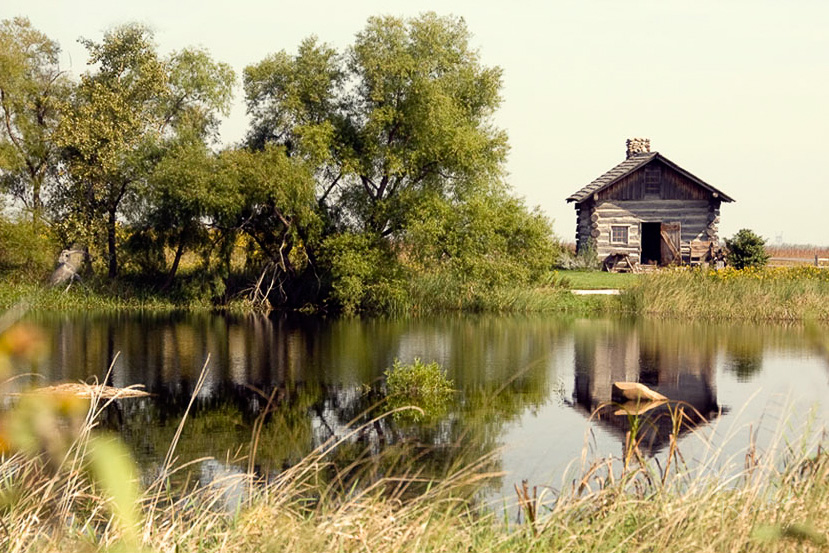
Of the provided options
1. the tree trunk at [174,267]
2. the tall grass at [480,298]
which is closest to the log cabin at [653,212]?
the tall grass at [480,298]

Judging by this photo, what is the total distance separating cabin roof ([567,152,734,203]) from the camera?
42406 millimetres

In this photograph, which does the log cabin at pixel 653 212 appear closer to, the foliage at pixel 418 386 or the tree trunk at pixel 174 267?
the tree trunk at pixel 174 267

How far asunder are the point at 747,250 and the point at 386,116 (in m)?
16.6

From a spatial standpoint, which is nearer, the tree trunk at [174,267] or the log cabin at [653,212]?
the tree trunk at [174,267]

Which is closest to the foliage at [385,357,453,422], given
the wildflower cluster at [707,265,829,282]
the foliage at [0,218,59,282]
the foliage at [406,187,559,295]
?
A: the foliage at [406,187,559,295]

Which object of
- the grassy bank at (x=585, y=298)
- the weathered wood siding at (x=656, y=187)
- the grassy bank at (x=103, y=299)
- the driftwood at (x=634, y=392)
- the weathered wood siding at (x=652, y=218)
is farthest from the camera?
the weathered wood siding at (x=656, y=187)

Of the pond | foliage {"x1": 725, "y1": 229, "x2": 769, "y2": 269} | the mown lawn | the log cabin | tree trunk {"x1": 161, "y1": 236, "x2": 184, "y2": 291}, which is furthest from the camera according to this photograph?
the log cabin

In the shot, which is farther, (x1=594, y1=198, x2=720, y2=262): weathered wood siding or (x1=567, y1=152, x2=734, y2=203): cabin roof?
(x1=594, y1=198, x2=720, y2=262): weathered wood siding

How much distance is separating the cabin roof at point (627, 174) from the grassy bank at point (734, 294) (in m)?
10.4

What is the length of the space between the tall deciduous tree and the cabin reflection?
7698 millimetres

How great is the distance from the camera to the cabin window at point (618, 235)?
4338 centimetres

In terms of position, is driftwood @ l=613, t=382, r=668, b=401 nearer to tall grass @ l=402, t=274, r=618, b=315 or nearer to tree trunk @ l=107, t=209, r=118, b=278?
tall grass @ l=402, t=274, r=618, b=315

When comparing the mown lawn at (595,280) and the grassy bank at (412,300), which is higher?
the mown lawn at (595,280)

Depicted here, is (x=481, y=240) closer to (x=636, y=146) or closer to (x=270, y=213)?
(x=270, y=213)
